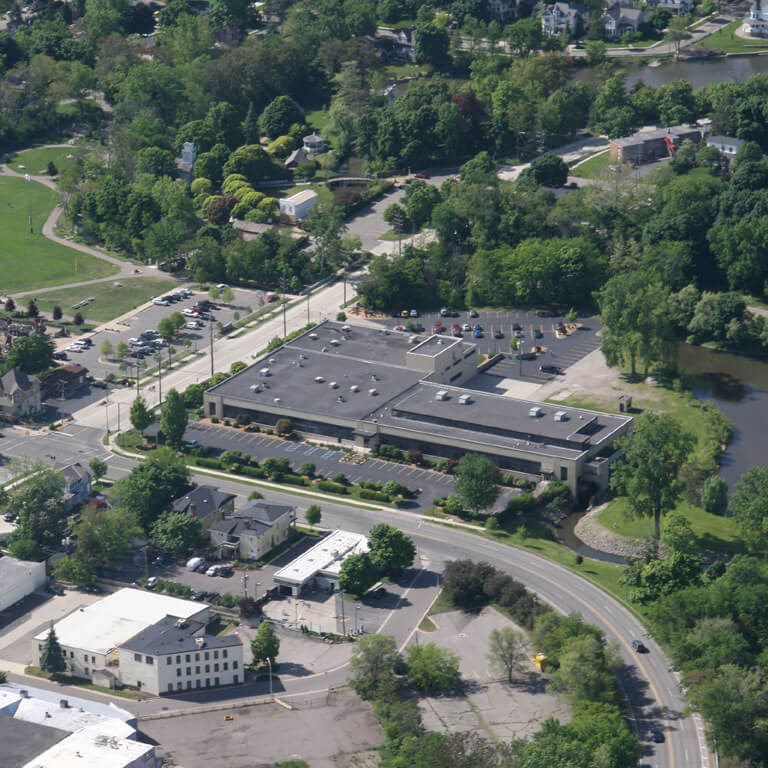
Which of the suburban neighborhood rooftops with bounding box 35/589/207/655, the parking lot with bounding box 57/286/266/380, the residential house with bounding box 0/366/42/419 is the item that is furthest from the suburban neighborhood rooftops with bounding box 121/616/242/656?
the parking lot with bounding box 57/286/266/380

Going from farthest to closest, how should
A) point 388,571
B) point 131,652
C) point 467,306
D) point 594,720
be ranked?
point 467,306
point 388,571
point 131,652
point 594,720

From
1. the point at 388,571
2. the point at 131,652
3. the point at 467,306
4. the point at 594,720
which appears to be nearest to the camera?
the point at 594,720

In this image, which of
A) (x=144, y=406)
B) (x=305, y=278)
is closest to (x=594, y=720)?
(x=144, y=406)

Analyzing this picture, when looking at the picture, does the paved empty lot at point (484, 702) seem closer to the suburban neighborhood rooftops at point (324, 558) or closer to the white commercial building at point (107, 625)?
the suburban neighborhood rooftops at point (324, 558)

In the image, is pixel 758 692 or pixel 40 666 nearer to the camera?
pixel 758 692

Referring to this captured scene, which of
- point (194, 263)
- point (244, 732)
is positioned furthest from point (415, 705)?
point (194, 263)

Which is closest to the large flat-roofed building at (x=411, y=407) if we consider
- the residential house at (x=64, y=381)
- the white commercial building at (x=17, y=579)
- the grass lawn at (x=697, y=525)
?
the grass lawn at (x=697, y=525)

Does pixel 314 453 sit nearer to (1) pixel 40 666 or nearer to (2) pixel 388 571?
(2) pixel 388 571
